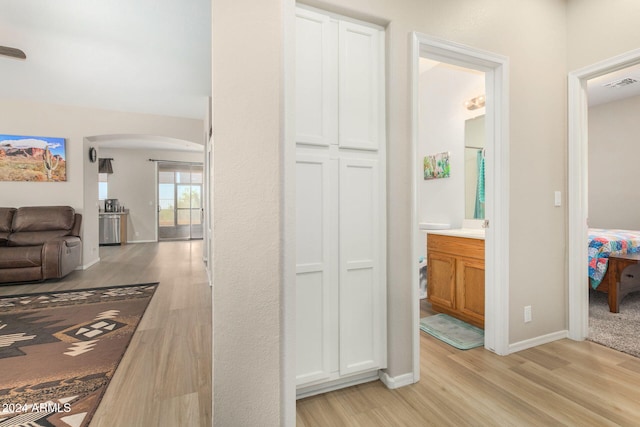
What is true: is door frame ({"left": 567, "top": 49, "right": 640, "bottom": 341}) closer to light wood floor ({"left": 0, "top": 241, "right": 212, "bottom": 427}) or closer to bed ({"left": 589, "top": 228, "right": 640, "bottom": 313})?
bed ({"left": 589, "top": 228, "right": 640, "bottom": 313})

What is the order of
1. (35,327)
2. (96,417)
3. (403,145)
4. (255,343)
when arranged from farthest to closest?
(35,327), (403,145), (96,417), (255,343)

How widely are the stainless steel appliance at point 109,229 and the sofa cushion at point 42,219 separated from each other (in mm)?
3543

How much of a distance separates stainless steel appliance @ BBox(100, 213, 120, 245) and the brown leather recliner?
11.3ft

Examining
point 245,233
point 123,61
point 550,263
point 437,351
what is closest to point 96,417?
point 245,233

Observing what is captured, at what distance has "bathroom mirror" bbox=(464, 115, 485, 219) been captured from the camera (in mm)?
3307

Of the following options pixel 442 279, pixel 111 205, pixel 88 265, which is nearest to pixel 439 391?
pixel 442 279

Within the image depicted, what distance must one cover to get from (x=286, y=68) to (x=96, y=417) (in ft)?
6.31

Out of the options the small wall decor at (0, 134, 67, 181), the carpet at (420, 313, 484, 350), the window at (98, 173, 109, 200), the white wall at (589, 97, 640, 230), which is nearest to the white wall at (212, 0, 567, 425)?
the carpet at (420, 313, 484, 350)

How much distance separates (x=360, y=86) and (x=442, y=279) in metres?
2.06

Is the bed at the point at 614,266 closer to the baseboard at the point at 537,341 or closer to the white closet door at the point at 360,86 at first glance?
the baseboard at the point at 537,341

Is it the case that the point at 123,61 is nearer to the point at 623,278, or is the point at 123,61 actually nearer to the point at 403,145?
the point at 403,145

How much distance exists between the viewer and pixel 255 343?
124 centimetres

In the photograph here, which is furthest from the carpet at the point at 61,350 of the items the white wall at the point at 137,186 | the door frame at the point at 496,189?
the white wall at the point at 137,186

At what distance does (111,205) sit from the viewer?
316 inches
